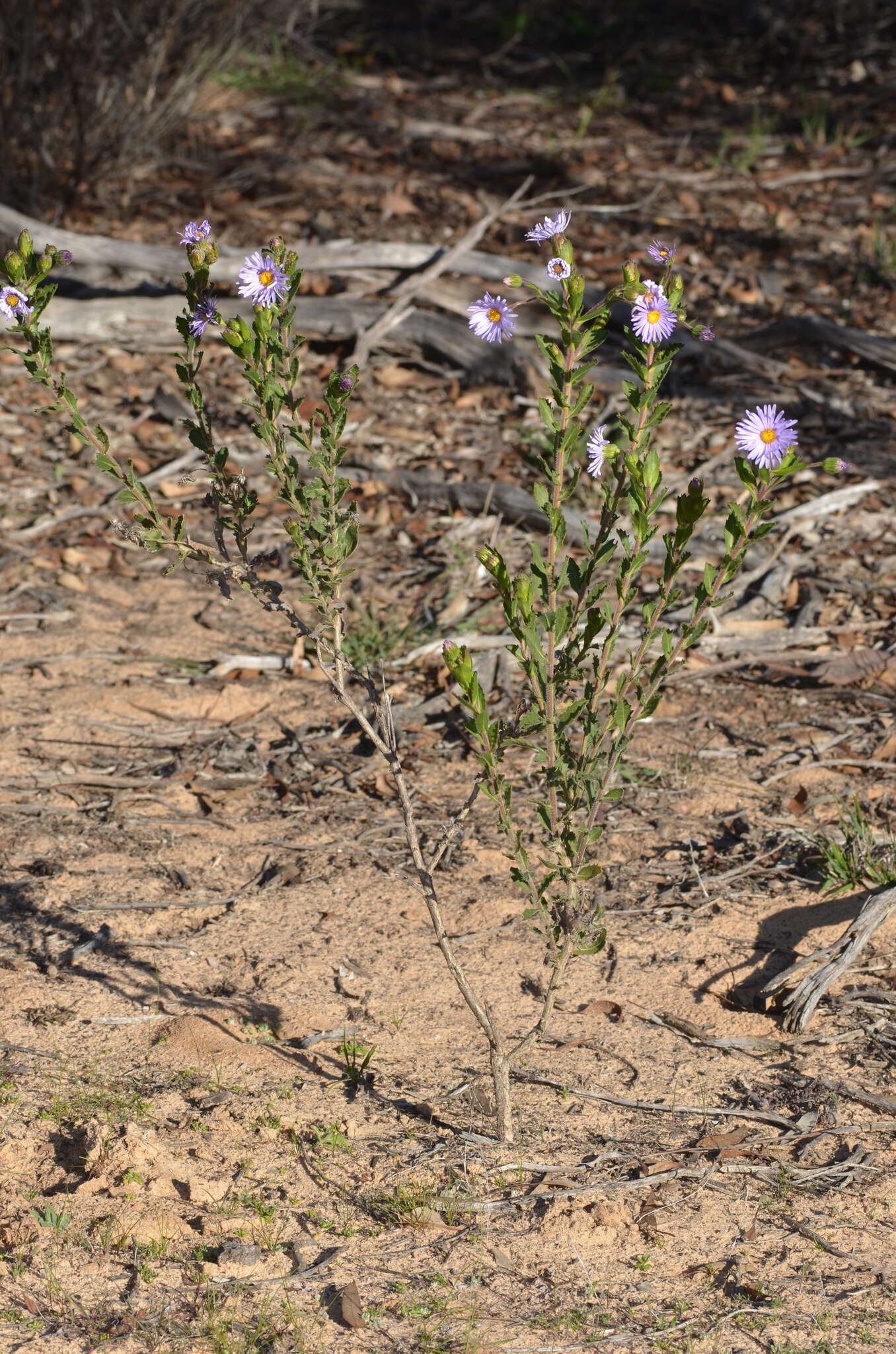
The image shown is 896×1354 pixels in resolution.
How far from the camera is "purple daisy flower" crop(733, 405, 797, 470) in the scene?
83.6 inches

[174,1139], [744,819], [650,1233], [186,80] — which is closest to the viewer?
[650,1233]

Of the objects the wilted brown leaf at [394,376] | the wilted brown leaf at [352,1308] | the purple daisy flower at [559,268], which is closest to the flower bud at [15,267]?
the purple daisy flower at [559,268]

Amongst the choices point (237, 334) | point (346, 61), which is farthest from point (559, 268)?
point (346, 61)

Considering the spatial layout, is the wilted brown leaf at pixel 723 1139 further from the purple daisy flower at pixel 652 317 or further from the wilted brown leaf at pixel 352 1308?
the purple daisy flower at pixel 652 317

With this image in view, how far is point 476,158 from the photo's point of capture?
8.73m

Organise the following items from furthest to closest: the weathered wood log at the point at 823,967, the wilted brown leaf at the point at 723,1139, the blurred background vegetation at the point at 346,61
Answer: the blurred background vegetation at the point at 346,61 → the weathered wood log at the point at 823,967 → the wilted brown leaf at the point at 723,1139

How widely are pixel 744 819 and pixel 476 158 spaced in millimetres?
6308

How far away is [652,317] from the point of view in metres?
2.21

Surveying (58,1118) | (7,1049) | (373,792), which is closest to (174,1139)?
(58,1118)

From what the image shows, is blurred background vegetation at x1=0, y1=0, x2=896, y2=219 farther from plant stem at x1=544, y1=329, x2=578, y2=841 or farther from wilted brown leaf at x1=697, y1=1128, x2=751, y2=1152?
wilted brown leaf at x1=697, y1=1128, x2=751, y2=1152

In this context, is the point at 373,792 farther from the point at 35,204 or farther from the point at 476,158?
the point at 476,158

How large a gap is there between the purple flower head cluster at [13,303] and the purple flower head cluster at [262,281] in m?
0.39

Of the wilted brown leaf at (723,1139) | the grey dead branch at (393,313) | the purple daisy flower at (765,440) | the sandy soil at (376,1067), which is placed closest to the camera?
the purple daisy flower at (765,440)

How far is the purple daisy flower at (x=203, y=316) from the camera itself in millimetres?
2363
